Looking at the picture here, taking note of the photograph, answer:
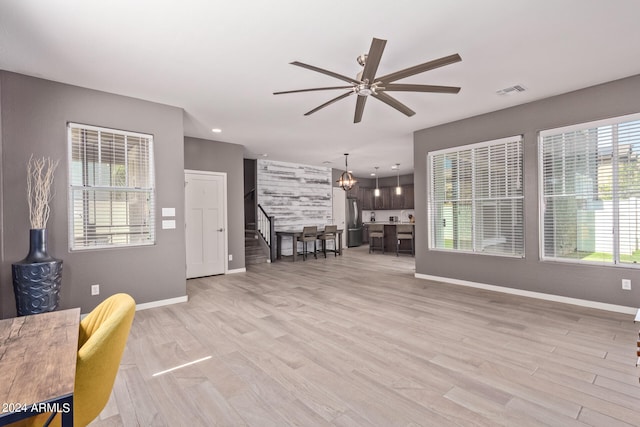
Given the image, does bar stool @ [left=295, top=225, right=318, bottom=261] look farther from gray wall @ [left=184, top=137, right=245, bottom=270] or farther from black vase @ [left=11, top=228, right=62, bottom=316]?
black vase @ [left=11, top=228, right=62, bottom=316]

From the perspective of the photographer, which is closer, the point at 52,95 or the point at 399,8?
the point at 399,8

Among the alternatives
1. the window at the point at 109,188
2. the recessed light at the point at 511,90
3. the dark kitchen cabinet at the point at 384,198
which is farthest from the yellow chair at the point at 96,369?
the dark kitchen cabinet at the point at 384,198

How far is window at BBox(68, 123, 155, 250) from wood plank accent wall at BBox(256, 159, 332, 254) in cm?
437

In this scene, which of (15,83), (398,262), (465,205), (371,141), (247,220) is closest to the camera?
(15,83)

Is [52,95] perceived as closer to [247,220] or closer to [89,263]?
[89,263]

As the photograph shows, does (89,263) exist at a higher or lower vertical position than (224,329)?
higher

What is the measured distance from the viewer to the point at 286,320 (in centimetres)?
349

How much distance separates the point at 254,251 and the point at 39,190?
15.8ft

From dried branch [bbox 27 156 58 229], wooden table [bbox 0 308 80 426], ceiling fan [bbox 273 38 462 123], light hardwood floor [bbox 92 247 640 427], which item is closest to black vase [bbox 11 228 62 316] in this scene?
dried branch [bbox 27 156 58 229]

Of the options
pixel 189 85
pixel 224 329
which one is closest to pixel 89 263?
pixel 224 329

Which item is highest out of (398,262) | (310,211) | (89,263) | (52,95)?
(52,95)

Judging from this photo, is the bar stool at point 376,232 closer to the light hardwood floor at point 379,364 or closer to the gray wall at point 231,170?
the gray wall at point 231,170

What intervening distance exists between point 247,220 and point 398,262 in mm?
4519

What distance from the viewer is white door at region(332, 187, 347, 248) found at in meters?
10.6
